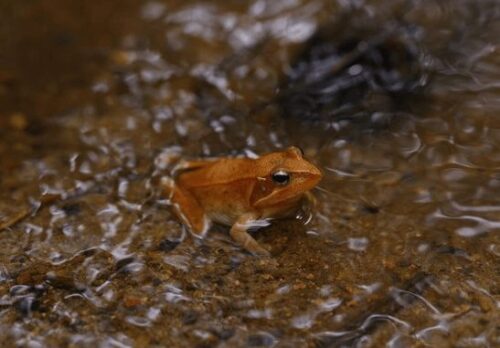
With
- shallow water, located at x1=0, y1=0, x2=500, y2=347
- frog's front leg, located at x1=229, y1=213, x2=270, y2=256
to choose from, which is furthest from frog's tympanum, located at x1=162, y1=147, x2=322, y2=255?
shallow water, located at x1=0, y1=0, x2=500, y2=347

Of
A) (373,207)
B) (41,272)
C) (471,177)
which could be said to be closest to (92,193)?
(41,272)

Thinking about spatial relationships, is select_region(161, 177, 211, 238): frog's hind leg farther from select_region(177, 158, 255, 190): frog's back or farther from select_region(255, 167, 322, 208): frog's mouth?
select_region(255, 167, 322, 208): frog's mouth

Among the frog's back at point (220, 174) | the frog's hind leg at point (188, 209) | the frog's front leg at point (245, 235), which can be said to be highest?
the frog's back at point (220, 174)

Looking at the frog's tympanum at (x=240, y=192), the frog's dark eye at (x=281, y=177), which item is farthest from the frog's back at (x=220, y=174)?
the frog's dark eye at (x=281, y=177)

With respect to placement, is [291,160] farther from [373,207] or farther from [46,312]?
[46,312]

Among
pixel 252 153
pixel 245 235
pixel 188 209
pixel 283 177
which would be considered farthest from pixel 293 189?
pixel 252 153

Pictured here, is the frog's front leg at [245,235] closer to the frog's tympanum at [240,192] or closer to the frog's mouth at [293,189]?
the frog's tympanum at [240,192]
